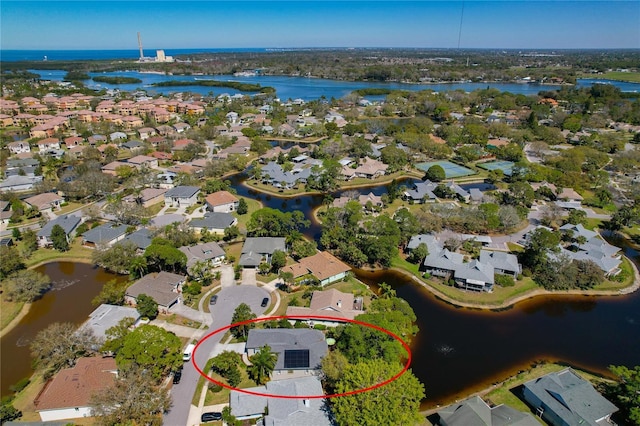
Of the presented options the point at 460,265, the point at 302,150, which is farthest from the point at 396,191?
the point at 302,150

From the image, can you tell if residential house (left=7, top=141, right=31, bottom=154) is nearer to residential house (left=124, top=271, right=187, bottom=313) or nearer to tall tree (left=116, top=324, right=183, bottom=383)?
residential house (left=124, top=271, right=187, bottom=313)

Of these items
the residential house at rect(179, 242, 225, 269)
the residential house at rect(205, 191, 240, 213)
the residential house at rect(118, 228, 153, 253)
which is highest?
the residential house at rect(205, 191, 240, 213)

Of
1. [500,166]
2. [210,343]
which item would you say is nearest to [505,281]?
Result: [210,343]

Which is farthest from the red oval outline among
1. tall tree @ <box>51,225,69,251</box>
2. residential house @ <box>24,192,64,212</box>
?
residential house @ <box>24,192,64,212</box>

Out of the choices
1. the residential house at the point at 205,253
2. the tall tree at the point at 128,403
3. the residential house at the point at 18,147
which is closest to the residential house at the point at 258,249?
the residential house at the point at 205,253

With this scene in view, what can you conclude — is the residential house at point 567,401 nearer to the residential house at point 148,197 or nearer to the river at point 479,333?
the river at point 479,333

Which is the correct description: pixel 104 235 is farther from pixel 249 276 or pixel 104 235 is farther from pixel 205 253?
pixel 249 276

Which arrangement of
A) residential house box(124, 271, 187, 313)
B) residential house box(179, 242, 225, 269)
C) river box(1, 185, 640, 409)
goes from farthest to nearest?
residential house box(179, 242, 225, 269)
residential house box(124, 271, 187, 313)
river box(1, 185, 640, 409)

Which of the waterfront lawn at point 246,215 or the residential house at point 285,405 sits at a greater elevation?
the waterfront lawn at point 246,215
